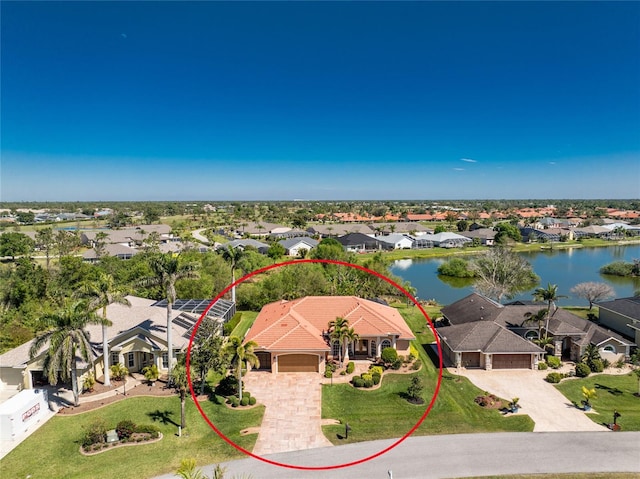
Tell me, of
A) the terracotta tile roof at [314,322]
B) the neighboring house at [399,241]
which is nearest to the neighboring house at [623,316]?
the terracotta tile roof at [314,322]

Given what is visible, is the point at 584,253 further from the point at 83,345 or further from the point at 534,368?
the point at 83,345

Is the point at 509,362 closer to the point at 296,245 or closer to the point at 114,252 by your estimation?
the point at 296,245

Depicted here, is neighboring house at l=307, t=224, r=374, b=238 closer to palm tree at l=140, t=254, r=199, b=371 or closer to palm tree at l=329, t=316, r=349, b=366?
palm tree at l=329, t=316, r=349, b=366

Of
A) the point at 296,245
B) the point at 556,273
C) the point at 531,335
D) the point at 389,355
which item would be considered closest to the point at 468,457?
the point at 389,355

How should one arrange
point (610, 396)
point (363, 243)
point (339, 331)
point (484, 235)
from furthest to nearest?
point (484, 235) < point (363, 243) < point (339, 331) < point (610, 396)

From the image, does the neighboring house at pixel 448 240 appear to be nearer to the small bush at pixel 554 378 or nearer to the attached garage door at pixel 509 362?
the attached garage door at pixel 509 362

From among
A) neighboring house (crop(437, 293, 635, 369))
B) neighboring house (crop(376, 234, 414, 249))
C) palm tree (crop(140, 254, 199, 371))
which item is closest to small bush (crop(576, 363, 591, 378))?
neighboring house (crop(437, 293, 635, 369))
